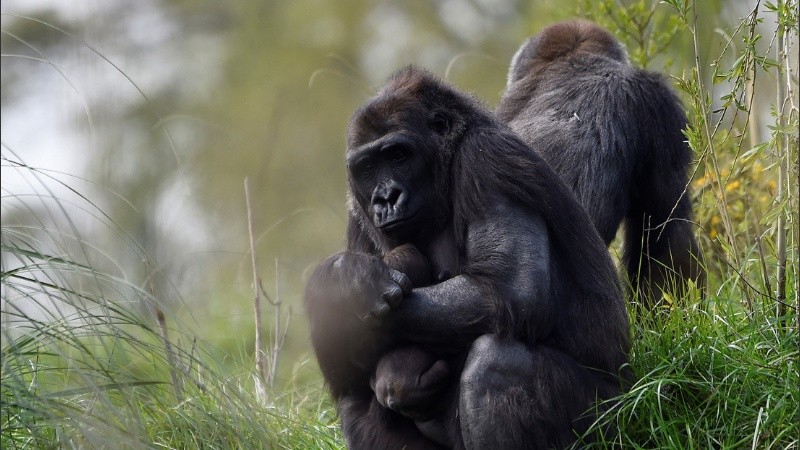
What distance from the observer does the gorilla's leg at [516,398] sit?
3.74 m

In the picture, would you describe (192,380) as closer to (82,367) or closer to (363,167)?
(82,367)

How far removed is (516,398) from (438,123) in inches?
46.3

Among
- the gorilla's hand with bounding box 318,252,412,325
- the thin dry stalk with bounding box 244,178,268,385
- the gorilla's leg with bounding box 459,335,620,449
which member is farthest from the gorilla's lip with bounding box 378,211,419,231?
the thin dry stalk with bounding box 244,178,268,385

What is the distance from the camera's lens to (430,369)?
155 inches

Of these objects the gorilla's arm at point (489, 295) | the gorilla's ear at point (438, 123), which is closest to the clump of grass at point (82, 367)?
the gorilla's arm at point (489, 295)

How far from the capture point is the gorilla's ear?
4.25m

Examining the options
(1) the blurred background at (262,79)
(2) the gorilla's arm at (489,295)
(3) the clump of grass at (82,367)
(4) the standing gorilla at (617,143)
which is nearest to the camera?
(3) the clump of grass at (82,367)

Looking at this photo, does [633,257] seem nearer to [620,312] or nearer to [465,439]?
[620,312]

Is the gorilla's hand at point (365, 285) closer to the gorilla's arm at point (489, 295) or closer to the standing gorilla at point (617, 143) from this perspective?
the gorilla's arm at point (489, 295)

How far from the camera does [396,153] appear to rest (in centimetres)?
420

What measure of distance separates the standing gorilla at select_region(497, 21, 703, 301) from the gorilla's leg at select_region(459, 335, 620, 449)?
1750 millimetres

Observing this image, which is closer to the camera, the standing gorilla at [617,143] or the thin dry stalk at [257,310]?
the thin dry stalk at [257,310]

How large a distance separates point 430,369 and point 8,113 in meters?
13.6

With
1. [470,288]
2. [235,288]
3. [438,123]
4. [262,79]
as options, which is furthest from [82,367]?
[262,79]
